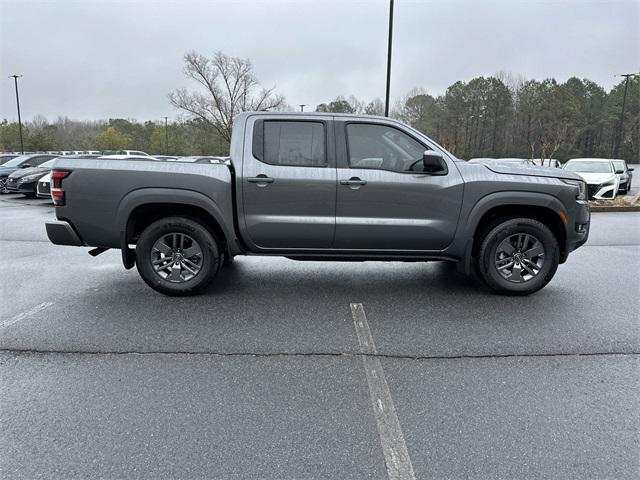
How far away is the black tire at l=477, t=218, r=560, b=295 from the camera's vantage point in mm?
4832

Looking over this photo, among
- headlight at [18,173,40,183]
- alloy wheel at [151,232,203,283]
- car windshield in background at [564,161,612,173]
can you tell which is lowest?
alloy wheel at [151,232,203,283]

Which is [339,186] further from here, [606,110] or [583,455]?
[606,110]

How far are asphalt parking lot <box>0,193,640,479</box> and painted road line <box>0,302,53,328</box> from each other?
38 millimetres

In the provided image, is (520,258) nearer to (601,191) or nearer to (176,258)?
(176,258)

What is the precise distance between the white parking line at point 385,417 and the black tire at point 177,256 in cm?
189

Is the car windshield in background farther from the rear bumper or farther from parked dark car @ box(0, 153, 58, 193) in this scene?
parked dark car @ box(0, 153, 58, 193)

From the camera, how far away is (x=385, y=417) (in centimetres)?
271

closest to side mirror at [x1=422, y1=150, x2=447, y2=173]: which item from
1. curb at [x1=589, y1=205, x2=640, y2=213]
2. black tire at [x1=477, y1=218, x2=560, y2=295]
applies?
black tire at [x1=477, y1=218, x2=560, y2=295]

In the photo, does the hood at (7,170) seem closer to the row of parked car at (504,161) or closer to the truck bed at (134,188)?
the row of parked car at (504,161)

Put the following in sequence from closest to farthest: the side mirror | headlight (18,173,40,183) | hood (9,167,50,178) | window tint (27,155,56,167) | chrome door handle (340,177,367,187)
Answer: the side mirror → chrome door handle (340,177,367,187) → headlight (18,173,40,183) → hood (9,167,50,178) → window tint (27,155,56,167)

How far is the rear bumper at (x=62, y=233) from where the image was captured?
474cm

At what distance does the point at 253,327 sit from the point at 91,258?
159 inches

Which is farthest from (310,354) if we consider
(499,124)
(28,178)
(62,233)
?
(499,124)

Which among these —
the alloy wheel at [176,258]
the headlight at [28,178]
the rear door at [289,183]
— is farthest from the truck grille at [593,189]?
the headlight at [28,178]
